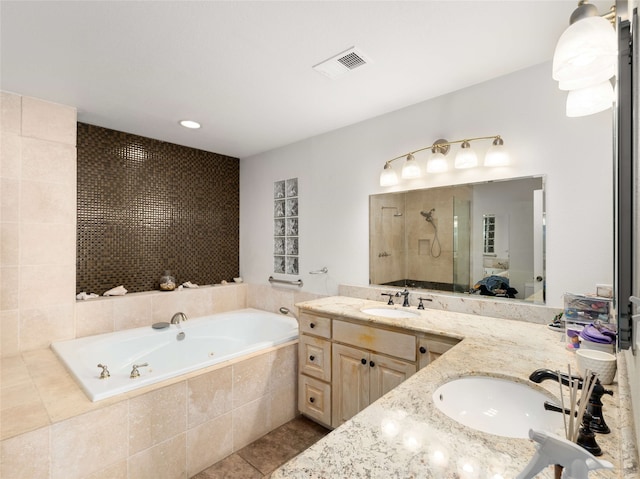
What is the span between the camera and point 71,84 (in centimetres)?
214

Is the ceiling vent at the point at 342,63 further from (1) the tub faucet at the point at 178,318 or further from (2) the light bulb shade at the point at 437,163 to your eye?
(1) the tub faucet at the point at 178,318

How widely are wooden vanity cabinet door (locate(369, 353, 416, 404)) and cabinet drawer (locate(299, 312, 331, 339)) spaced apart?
1.33ft

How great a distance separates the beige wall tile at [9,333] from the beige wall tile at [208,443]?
1.48 m

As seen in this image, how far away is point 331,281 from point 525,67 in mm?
2129

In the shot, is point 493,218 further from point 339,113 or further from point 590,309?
point 339,113

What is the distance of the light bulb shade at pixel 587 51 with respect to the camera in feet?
3.24

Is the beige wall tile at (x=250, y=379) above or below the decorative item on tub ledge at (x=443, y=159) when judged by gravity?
below

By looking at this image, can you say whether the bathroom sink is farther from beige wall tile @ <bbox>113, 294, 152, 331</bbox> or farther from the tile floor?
beige wall tile @ <bbox>113, 294, 152, 331</bbox>

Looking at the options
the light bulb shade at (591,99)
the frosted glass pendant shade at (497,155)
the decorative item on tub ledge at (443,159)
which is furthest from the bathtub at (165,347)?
the light bulb shade at (591,99)

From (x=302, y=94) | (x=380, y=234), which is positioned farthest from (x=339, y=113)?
(x=380, y=234)

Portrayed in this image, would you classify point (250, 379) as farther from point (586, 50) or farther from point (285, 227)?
point (586, 50)

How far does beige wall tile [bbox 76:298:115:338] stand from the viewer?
2588 mm

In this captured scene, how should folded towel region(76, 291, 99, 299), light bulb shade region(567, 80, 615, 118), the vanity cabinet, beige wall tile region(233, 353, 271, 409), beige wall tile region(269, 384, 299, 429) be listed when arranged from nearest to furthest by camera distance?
light bulb shade region(567, 80, 615, 118), the vanity cabinet, beige wall tile region(233, 353, 271, 409), beige wall tile region(269, 384, 299, 429), folded towel region(76, 291, 99, 299)

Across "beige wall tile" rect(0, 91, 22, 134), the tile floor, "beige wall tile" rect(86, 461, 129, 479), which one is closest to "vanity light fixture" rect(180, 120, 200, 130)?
"beige wall tile" rect(0, 91, 22, 134)
